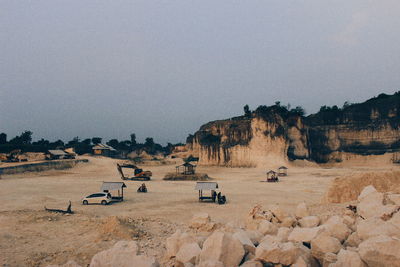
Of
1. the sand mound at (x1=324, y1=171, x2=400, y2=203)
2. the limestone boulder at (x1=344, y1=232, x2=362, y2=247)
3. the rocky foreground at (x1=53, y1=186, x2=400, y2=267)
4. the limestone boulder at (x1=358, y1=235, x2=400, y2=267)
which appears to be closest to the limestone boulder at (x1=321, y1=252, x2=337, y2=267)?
the rocky foreground at (x1=53, y1=186, x2=400, y2=267)

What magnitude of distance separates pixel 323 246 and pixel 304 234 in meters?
1.31

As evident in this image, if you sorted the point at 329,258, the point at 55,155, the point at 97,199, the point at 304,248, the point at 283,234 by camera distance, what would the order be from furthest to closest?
the point at 55,155 → the point at 97,199 → the point at 283,234 → the point at 304,248 → the point at 329,258

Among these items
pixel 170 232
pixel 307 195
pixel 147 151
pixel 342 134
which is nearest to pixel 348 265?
pixel 170 232

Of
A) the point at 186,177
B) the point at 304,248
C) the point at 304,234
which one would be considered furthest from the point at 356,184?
the point at 186,177

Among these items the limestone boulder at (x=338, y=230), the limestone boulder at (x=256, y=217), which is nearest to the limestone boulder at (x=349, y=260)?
the limestone boulder at (x=338, y=230)

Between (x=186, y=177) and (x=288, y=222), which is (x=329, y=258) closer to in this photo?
(x=288, y=222)

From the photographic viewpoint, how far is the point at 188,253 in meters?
7.68

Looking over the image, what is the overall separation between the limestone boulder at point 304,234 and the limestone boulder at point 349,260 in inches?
55.1

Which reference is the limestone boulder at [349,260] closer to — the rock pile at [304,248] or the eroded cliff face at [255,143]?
the rock pile at [304,248]

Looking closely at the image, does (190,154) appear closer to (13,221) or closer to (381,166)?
(381,166)

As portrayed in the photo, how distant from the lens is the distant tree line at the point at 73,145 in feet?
228

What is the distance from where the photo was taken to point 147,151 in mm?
106188

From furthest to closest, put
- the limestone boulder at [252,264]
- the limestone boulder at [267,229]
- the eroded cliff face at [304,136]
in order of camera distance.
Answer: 1. the eroded cliff face at [304,136]
2. the limestone boulder at [267,229]
3. the limestone boulder at [252,264]

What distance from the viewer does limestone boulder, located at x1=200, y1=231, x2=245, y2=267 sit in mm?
7125
